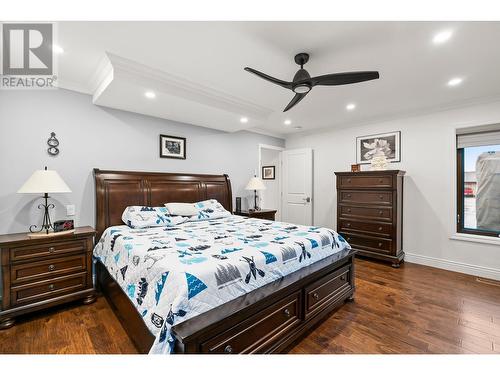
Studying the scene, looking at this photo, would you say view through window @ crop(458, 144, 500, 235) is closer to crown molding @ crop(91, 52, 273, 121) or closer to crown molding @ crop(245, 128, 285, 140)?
crown molding @ crop(245, 128, 285, 140)

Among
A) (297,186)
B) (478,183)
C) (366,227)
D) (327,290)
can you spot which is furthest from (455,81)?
(297,186)

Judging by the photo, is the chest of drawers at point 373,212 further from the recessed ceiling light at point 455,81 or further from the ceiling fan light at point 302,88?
the ceiling fan light at point 302,88

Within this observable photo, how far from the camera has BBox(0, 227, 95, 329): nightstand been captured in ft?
6.70

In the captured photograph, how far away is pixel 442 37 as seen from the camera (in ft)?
6.12

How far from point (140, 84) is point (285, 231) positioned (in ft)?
7.25

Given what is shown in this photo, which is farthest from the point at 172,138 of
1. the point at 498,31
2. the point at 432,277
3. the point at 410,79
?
the point at 432,277

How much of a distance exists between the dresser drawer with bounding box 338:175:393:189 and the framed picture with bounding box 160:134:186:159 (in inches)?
111

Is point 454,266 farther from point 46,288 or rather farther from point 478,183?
point 46,288

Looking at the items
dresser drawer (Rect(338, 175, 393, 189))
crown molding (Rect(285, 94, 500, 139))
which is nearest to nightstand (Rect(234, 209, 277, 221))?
dresser drawer (Rect(338, 175, 393, 189))

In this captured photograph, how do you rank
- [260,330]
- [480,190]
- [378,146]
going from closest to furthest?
[260,330] → [480,190] → [378,146]

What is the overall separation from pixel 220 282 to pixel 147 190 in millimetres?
2364

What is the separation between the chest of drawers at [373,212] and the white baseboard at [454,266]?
22 cm

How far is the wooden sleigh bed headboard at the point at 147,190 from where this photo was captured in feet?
9.59

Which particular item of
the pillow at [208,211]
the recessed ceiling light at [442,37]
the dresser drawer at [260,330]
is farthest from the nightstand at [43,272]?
the recessed ceiling light at [442,37]
